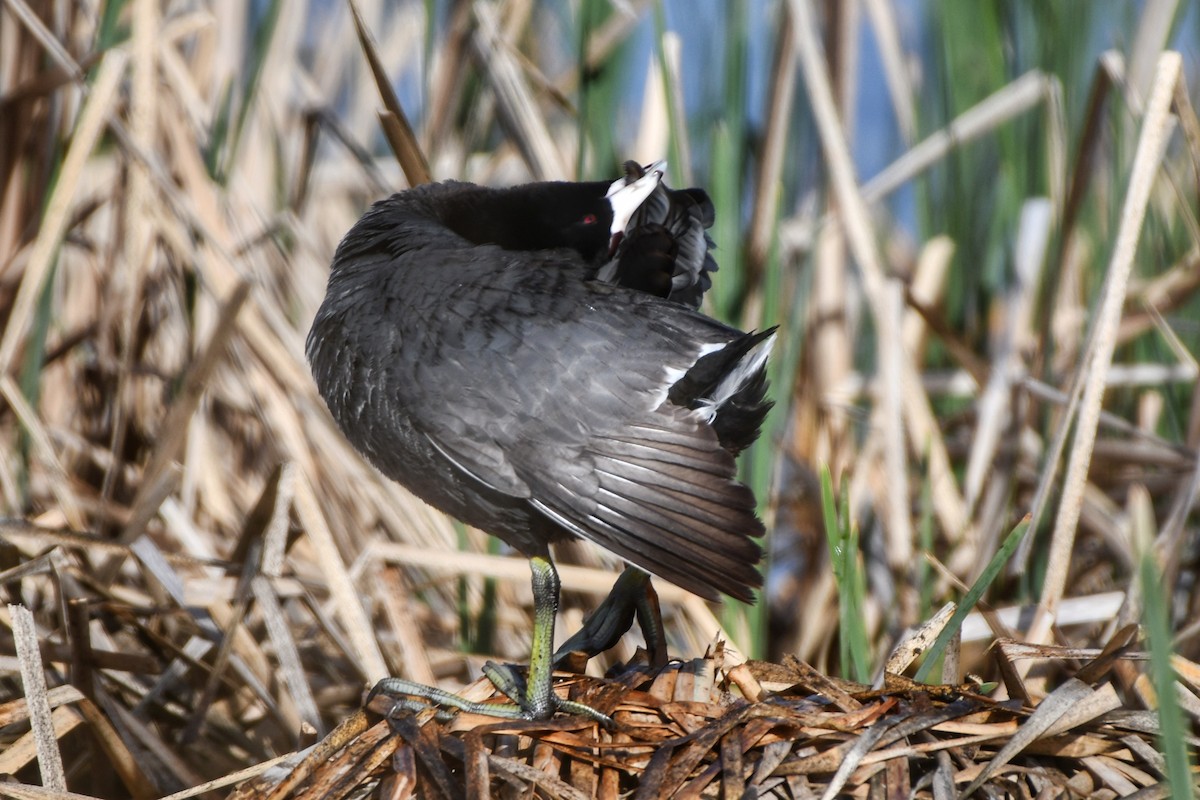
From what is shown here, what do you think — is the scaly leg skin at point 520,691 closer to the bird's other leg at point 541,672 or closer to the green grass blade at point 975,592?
the bird's other leg at point 541,672

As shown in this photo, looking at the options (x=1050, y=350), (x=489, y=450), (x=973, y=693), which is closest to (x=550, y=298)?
(x=489, y=450)

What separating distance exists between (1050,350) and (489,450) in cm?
141

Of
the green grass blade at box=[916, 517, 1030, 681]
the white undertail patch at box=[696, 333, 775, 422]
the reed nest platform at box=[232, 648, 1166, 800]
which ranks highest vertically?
the white undertail patch at box=[696, 333, 775, 422]

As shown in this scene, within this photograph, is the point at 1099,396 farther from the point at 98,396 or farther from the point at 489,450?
the point at 98,396

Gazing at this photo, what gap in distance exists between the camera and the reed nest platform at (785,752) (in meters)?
1.23

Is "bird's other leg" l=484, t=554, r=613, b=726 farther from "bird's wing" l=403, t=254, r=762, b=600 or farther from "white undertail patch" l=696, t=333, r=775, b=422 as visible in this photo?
"white undertail patch" l=696, t=333, r=775, b=422

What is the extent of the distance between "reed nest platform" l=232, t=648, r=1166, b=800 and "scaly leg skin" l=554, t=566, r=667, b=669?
12.1 inches

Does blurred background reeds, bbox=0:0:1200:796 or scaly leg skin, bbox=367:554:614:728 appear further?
blurred background reeds, bbox=0:0:1200:796

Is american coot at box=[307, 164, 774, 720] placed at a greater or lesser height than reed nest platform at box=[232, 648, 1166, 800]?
greater

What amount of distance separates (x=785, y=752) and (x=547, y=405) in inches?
20.3

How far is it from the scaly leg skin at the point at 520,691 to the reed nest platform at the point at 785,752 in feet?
0.29

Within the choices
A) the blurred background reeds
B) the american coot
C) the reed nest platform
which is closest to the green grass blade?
the reed nest platform

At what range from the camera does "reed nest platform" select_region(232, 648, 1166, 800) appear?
4.04 feet

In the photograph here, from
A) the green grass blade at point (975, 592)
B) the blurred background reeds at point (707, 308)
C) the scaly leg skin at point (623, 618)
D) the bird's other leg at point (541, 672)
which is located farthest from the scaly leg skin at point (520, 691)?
the green grass blade at point (975, 592)
